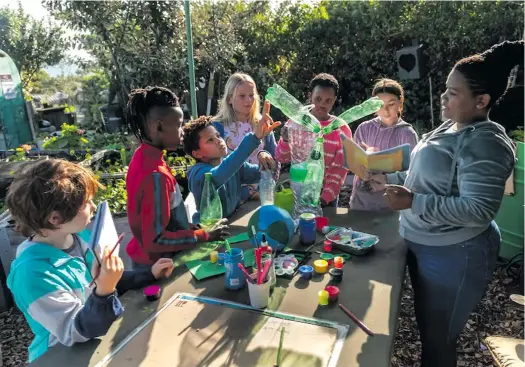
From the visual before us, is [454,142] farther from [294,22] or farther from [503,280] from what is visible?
[294,22]

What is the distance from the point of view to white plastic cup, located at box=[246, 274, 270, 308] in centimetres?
157

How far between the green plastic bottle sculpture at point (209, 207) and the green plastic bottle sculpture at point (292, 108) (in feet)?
1.96

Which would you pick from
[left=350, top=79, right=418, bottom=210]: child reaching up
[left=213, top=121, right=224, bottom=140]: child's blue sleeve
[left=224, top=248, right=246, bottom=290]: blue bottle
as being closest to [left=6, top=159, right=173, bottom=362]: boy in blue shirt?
[left=224, top=248, right=246, bottom=290]: blue bottle

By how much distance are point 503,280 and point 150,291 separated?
126 inches

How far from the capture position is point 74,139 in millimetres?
5816

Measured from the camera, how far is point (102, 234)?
1378 mm

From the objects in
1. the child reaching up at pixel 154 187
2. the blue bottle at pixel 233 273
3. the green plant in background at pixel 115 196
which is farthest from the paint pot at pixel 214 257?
the green plant in background at pixel 115 196

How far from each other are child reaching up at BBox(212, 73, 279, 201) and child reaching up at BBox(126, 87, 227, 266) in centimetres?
98

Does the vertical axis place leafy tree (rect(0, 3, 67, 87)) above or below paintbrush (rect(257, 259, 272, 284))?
above

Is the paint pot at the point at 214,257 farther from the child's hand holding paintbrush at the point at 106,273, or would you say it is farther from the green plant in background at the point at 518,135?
the green plant in background at the point at 518,135

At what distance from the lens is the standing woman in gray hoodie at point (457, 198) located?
162cm

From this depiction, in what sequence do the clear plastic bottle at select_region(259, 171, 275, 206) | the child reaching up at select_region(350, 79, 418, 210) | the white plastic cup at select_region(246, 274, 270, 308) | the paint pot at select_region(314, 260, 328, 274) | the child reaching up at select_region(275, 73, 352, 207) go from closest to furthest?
the white plastic cup at select_region(246, 274, 270, 308), the paint pot at select_region(314, 260, 328, 274), the clear plastic bottle at select_region(259, 171, 275, 206), the child reaching up at select_region(275, 73, 352, 207), the child reaching up at select_region(350, 79, 418, 210)

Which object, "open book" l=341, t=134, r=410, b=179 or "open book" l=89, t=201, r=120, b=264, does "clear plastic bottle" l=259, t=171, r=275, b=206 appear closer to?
"open book" l=341, t=134, r=410, b=179

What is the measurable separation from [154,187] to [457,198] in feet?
4.26
